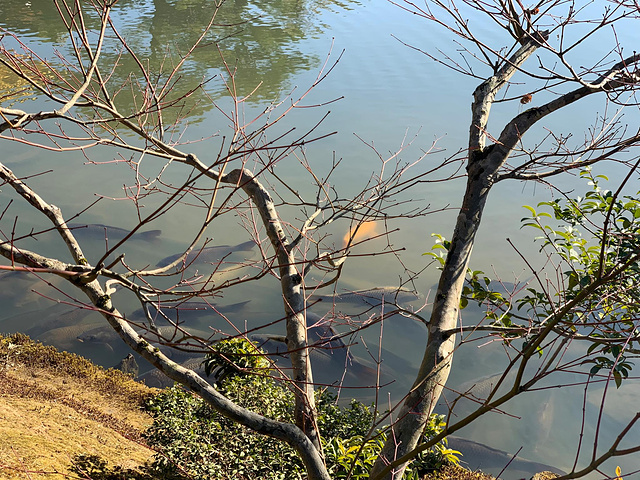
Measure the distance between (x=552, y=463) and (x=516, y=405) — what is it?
927 millimetres

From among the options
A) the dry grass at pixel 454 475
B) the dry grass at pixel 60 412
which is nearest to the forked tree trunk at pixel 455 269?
the dry grass at pixel 60 412

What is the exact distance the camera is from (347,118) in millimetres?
10938

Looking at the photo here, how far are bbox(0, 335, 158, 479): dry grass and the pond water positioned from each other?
81 cm

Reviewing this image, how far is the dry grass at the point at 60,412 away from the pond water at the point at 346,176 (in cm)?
81

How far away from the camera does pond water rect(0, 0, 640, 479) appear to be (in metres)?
6.85

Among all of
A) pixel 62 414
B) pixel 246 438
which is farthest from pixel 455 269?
pixel 62 414

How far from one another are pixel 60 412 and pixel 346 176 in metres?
5.89

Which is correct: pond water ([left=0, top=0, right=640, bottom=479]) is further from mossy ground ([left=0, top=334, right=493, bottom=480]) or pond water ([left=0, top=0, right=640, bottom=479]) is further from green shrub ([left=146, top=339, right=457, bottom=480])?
green shrub ([left=146, top=339, right=457, bottom=480])

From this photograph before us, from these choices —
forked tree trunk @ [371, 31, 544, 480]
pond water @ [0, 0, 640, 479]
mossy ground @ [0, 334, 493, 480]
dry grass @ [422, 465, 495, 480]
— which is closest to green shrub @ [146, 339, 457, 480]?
dry grass @ [422, 465, 495, 480]

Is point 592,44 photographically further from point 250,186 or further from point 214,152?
point 250,186

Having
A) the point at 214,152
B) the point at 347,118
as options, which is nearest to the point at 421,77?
the point at 347,118

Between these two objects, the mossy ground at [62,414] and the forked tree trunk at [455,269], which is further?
the mossy ground at [62,414]

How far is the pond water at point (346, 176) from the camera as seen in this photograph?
6.85 m

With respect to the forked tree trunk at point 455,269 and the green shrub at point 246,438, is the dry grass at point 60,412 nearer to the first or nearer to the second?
the green shrub at point 246,438
